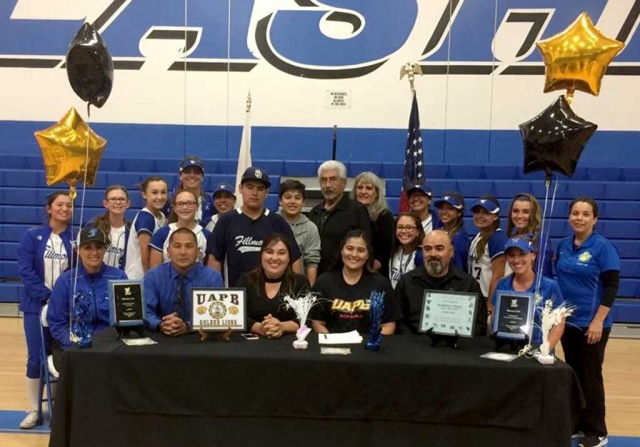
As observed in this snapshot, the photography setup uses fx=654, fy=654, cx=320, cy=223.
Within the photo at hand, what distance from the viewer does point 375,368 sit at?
2.82 meters

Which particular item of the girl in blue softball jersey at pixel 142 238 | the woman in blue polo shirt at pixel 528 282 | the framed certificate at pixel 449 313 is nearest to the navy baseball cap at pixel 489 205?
the woman in blue polo shirt at pixel 528 282

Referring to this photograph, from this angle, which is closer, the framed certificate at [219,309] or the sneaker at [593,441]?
the framed certificate at [219,309]

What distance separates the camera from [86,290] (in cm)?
343

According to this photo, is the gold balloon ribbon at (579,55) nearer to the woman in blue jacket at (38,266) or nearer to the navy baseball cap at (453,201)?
the navy baseball cap at (453,201)

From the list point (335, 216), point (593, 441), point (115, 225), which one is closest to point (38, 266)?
point (115, 225)

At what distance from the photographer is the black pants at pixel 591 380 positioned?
11.9 ft

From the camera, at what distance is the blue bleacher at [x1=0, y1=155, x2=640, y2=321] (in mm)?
7984

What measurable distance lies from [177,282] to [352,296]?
2.97 ft

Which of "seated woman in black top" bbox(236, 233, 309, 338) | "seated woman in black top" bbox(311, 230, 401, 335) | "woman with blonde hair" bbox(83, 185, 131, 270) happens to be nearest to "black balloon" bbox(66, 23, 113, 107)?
"woman with blonde hair" bbox(83, 185, 131, 270)

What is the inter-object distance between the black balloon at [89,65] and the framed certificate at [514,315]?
7.75 ft

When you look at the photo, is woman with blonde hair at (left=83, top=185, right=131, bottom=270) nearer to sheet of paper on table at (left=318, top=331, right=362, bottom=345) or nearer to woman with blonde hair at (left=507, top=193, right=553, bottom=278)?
sheet of paper on table at (left=318, top=331, right=362, bottom=345)

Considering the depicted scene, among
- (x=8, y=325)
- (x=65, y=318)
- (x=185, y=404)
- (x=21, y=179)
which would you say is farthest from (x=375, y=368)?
(x=21, y=179)

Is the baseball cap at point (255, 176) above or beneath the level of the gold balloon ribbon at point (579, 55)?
beneath

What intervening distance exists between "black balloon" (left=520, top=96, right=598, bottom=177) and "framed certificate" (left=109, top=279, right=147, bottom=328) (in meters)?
2.13
